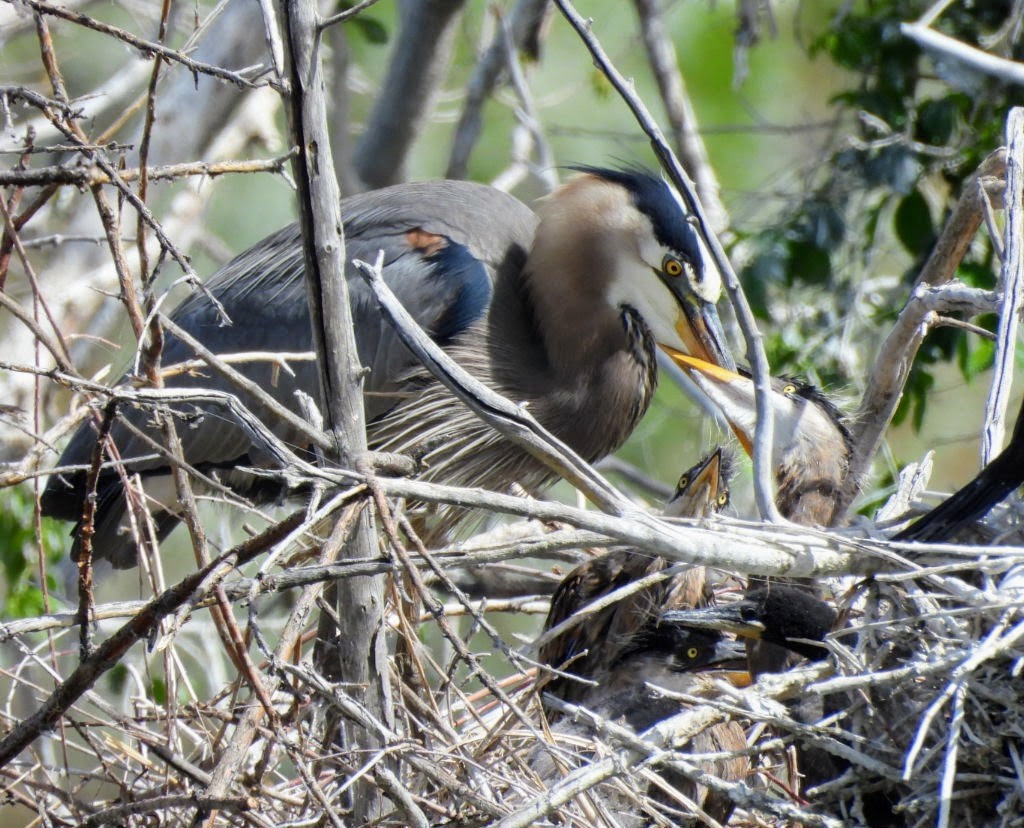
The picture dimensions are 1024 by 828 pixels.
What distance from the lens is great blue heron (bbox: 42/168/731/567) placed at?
352 cm

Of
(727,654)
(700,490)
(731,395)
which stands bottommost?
(727,654)

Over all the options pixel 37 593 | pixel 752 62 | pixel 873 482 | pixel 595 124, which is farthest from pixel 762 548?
pixel 595 124

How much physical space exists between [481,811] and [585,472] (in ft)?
1.97

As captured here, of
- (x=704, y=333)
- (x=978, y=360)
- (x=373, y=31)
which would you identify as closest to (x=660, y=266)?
(x=704, y=333)

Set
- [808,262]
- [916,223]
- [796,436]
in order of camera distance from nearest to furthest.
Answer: [796,436], [916,223], [808,262]

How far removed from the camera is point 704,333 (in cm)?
336

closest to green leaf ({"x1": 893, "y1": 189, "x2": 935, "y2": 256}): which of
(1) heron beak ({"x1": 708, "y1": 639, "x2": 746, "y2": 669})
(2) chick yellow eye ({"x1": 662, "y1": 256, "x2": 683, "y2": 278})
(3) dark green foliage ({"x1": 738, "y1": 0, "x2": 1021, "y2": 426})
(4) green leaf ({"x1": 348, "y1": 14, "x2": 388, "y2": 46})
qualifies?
(3) dark green foliage ({"x1": 738, "y1": 0, "x2": 1021, "y2": 426})

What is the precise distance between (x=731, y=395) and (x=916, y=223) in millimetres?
897

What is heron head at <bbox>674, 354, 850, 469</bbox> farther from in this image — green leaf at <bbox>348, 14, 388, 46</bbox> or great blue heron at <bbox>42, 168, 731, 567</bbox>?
green leaf at <bbox>348, 14, 388, 46</bbox>

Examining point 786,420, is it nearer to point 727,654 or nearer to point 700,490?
point 700,490

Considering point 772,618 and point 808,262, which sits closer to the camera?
point 772,618

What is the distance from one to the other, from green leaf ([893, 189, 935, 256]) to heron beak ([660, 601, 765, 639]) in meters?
1.53

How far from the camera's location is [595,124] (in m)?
8.69

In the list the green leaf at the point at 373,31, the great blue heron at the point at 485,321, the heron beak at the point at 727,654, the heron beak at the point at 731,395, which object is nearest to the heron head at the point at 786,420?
the heron beak at the point at 731,395
